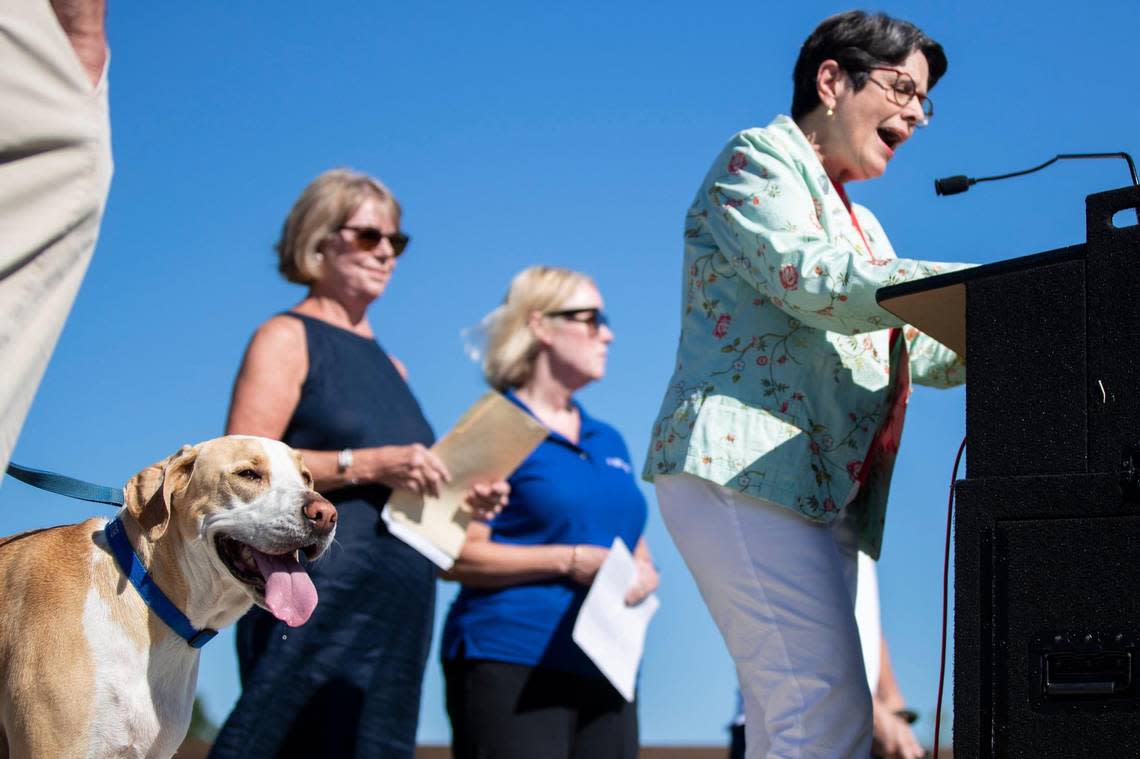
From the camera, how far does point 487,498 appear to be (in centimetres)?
425

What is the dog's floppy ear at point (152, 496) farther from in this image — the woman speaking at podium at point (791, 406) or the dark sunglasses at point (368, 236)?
the dark sunglasses at point (368, 236)

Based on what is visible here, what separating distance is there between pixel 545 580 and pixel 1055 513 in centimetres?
255

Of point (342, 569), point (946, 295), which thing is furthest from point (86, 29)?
point (342, 569)

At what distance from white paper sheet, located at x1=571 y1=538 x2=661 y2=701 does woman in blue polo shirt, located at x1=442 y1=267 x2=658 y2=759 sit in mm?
68

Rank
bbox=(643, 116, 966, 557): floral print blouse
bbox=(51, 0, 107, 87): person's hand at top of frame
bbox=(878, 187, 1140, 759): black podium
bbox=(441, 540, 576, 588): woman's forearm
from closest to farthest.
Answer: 1. bbox=(51, 0, 107, 87): person's hand at top of frame
2. bbox=(878, 187, 1140, 759): black podium
3. bbox=(643, 116, 966, 557): floral print blouse
4. bbox=(441, 540, 576, 588): woman's forearm

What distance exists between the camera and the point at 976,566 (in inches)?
82.2

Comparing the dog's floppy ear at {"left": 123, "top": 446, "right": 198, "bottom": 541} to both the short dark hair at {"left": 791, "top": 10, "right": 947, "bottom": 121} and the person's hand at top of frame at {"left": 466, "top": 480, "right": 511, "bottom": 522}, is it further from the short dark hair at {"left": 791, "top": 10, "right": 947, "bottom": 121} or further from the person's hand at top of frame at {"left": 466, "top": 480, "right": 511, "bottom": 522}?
the short dark hair at {"left": 791, "top": 10, "right": 947, "bottom": 121}

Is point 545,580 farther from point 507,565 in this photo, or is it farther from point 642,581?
point 642,581

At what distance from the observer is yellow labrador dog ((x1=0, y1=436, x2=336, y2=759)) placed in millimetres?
2566

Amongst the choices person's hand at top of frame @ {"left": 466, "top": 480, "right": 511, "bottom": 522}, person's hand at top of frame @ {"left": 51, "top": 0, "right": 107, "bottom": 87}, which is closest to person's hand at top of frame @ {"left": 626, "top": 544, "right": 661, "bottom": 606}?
person's hand at top of frame @ {"left": 466, "top": 480, "right": 511, "bottom": 522}

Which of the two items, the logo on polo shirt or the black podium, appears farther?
the logo on polo shirt

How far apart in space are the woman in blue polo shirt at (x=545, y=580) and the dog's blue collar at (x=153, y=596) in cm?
153

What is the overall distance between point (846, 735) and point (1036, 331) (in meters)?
0.94

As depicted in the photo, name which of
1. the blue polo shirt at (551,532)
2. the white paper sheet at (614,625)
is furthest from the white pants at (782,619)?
the blue polo shirt at (551,532)
